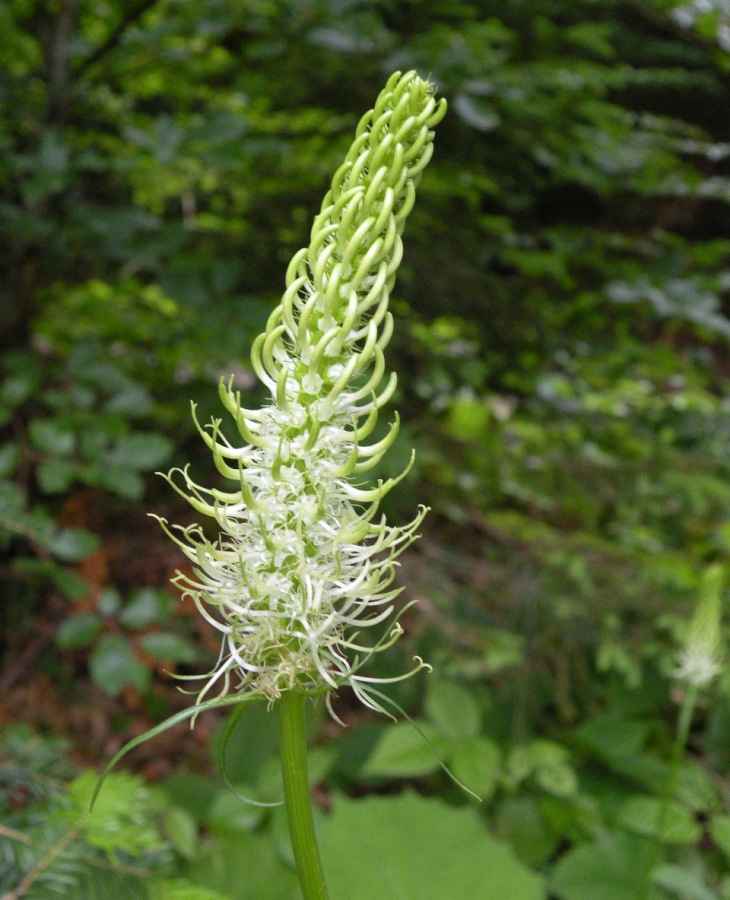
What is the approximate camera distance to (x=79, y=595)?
184cm

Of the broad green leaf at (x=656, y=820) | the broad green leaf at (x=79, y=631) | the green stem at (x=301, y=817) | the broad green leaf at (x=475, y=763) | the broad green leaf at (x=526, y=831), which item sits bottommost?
the broad green leaf at (x=526, y=831)

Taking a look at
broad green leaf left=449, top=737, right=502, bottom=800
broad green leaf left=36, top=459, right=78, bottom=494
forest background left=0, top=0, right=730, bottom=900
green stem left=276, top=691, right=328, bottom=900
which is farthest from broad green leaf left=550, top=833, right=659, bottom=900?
green stem left=276, top=691, right=328, bottom=900

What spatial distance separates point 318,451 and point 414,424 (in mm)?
2101

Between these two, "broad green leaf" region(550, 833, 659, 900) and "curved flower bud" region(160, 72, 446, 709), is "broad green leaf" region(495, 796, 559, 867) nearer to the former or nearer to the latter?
"broad green leaf" region(550, 833, 659, 900)

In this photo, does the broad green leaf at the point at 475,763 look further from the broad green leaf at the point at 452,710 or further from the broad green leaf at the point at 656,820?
the broad green leaf at the point at 656,820

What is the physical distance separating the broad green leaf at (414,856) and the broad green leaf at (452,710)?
0.33 m

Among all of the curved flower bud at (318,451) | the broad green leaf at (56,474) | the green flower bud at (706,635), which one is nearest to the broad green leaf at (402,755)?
the green flower bud at (706,635)

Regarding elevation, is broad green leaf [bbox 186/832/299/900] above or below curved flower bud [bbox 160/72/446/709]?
below

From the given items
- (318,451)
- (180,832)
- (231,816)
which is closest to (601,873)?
(231,816)

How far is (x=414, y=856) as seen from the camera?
1.85 m

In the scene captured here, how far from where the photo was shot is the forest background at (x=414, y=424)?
6.50ft

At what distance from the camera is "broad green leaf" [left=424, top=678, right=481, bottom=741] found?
2279 millimetres

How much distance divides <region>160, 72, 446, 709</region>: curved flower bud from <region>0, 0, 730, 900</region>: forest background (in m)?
0.93

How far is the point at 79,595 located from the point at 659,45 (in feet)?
11.9
